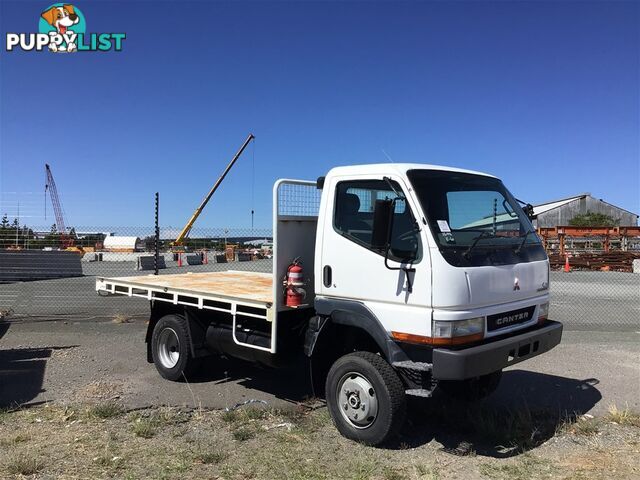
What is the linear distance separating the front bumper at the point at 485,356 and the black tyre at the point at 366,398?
1.62 feet

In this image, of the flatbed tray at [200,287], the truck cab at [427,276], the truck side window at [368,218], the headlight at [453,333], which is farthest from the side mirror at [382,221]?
the flatbed tray at [200,287]

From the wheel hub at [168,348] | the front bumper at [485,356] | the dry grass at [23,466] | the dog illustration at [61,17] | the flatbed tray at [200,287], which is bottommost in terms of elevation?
the dry grass at [23,466]

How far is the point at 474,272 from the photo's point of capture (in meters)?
4.26

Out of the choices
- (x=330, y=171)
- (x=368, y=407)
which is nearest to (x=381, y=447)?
(x=368, y=407)

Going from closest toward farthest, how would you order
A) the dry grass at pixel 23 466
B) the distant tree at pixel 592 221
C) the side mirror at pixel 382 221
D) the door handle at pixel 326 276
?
1. the dry grass at pixel 23 466
2. the side mirror at pixel 382 221
3. the door handle at pixel 326 276
4. the distant tree at pixel 592 221

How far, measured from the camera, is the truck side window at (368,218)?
4.43 metres

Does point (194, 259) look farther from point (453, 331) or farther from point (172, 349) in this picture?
point (453, 331)

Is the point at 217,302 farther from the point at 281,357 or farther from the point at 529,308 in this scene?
the point at 529,308

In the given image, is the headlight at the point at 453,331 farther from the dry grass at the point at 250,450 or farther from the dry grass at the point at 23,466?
the dry grass at the point at 23,466

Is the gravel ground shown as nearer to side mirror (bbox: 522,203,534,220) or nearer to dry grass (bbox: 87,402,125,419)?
dry grass (bbox: 87,402,125,419)

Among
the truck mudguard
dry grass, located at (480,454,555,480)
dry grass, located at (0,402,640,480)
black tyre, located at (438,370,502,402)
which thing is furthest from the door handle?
dry grass, located at (480,454,555,480)

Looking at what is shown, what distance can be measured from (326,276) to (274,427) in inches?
62.0

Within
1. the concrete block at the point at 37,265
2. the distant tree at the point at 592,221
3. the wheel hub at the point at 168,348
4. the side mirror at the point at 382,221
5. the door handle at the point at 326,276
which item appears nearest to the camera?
the side mirror at the point at 382,221

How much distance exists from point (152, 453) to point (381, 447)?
1.96m
